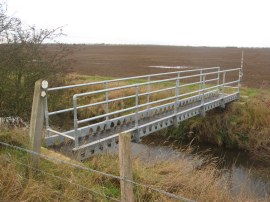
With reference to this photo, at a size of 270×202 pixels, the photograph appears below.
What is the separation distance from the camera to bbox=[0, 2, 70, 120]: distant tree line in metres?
8.70

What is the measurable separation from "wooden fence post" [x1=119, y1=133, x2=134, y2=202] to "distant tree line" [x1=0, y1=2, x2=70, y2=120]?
5812 millimetres

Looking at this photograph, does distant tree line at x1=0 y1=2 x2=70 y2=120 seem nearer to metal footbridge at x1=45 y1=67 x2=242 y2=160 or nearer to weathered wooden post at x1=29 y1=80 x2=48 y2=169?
metal footbridge at x1=45 y1=67 x2=242 y2=160

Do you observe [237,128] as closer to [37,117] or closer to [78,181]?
[78,181]

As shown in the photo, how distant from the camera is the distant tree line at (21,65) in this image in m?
8.70

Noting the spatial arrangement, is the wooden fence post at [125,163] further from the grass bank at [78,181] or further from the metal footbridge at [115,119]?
the metal footbridge at [115,119]

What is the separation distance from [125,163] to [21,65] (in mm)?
6291

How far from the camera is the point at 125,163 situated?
12.4ft

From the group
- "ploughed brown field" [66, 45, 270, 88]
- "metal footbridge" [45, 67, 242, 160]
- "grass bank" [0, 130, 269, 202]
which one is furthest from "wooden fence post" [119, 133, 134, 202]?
"ploughed brown field" [66, 45, 270, 88]

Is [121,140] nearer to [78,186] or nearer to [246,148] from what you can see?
[78,186]

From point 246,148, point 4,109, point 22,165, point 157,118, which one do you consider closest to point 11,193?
point 22,165

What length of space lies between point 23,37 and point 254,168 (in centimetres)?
794

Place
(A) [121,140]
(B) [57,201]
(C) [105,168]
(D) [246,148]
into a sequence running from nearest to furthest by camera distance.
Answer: (A) [121,140] → (B) [57,201] → (C) [105,168] → (D) [246,148]

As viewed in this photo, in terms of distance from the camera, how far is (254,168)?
1071cm

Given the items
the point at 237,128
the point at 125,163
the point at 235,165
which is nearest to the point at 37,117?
the point at 125,163
